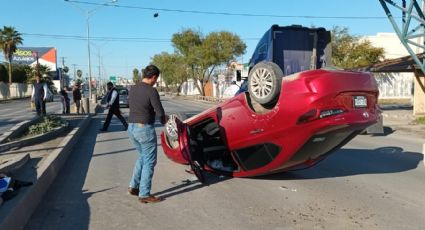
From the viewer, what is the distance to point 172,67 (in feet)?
266

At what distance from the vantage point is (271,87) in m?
6.29

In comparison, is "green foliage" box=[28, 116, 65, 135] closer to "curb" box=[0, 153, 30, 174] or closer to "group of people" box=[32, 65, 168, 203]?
"curb" box=[0, 153, 30, 174]

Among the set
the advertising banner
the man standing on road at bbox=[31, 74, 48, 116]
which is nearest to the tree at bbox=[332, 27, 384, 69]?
the man standing on road at bbox=[31, 74, 48, 116]

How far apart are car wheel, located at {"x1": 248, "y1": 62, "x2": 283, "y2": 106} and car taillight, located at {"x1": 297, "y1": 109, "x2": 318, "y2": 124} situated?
1.56 ft

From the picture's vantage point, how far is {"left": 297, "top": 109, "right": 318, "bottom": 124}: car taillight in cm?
590

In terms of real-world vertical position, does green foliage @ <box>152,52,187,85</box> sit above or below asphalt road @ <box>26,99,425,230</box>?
above

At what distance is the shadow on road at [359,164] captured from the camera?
8.10m

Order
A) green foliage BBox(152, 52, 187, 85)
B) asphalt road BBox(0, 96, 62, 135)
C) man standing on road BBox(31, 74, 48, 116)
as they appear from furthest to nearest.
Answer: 1. green foliage BBox(152, 52, 187, 85)
2. asphalt road BBox(0, 96, 62, 135)
3. man standing on road BBox(31, 74, 48, 116)

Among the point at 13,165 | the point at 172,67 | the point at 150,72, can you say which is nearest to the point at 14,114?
Answer: the point at 13,165

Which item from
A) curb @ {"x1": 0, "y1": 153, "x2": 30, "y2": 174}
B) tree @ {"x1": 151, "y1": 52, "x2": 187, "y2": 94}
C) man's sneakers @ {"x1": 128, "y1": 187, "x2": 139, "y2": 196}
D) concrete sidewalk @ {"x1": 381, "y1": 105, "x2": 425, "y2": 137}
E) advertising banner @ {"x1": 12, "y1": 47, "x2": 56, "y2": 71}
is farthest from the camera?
advertising banner @ {"x1": 12, "y1": 47, "x2": 56, "y2": 71}

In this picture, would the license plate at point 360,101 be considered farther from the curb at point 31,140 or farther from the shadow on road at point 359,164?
the curb at point 31,140

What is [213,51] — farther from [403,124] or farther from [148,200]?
[148,200]

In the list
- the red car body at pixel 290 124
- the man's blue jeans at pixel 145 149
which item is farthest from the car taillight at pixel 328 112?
the man's blue jeans at pixel 145 149

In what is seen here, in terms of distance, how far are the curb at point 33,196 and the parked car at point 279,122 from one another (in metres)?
2.06
